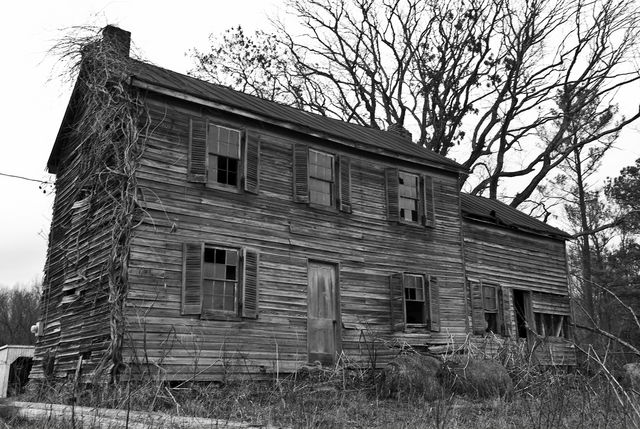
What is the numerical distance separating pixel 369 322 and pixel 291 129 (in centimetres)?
502

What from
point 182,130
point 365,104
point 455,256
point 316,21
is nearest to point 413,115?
point 365,104

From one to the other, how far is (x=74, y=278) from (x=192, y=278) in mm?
3396

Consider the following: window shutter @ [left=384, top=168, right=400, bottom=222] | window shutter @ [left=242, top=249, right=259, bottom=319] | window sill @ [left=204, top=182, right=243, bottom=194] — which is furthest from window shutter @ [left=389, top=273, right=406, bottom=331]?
window sill @ [left=204, top=182, right=243, bottom=194]

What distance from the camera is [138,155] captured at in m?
12.6

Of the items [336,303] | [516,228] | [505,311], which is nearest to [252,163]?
[336,303]

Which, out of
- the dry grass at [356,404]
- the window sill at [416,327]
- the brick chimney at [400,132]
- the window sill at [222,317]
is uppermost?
the brick chimney at [400,132]

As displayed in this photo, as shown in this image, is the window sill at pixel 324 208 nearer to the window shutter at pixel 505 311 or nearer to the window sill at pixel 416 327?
the window sill at pixel 416 327

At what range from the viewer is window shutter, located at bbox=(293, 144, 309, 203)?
15.0 m

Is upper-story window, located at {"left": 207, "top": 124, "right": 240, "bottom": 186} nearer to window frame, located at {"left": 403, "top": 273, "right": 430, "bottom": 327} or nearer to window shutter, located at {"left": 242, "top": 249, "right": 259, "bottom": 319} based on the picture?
window shutter, located at {"left": 242, "top": 249, "right": 259, "bottom": 319}

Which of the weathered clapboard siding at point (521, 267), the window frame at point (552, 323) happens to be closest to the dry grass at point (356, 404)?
the weathered clapboard siding at point (521, 267)

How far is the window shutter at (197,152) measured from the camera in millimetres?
13297

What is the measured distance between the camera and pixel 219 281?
13.0 m

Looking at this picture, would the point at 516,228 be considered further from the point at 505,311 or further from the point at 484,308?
the point at 484,308

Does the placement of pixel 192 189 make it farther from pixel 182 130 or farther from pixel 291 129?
pixel 291 129
